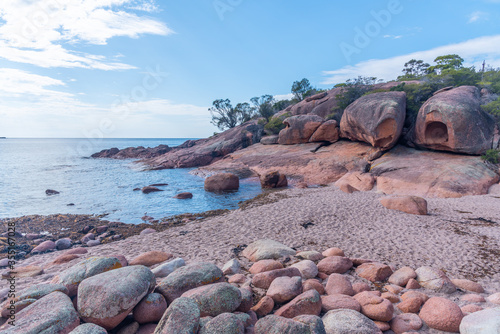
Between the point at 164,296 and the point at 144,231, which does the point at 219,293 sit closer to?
the point at 164,296

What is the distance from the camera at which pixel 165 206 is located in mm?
16516

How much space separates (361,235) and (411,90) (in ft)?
58.8

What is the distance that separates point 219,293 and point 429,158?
1725 centimetres

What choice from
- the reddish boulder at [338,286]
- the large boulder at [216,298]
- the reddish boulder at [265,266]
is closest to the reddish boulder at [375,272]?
the reddish boulder at [338,286]

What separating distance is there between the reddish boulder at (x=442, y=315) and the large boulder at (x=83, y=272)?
5.77 m

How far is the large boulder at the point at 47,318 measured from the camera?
3467 mm

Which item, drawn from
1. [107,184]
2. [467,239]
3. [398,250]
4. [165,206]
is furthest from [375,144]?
[107,184]

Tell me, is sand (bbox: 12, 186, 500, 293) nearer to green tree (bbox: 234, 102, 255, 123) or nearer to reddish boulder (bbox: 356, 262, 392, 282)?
reddish boulder (bbox: 356, 262, 392, 282)

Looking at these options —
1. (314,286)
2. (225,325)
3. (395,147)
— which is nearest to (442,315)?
(314,286)

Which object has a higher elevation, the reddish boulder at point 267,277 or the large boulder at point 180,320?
the large boulder at point 180,320

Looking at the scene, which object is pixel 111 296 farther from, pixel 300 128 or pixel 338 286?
pixel 300 128

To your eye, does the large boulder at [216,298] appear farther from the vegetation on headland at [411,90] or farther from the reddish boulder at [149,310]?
the vegetation on headland at [411,90]

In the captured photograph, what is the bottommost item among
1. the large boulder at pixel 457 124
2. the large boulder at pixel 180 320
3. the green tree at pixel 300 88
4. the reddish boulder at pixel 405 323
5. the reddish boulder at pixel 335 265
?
the reddish boulder at pixel 405 323

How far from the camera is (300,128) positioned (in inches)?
1071
